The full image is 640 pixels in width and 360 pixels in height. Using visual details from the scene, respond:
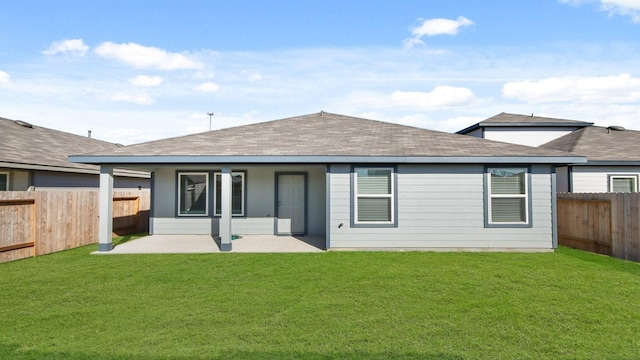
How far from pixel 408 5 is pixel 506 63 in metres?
5.06

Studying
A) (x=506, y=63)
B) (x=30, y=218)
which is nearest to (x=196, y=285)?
(x=30, y=218)

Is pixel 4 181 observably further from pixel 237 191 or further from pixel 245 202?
pixel 245 202

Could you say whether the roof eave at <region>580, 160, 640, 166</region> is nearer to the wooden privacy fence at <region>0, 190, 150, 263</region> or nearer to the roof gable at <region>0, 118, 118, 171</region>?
the wooden privacy fence at <region>0, 190, 150, 263</region>

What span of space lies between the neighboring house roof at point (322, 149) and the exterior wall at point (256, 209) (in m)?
1.34

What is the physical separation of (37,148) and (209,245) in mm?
8309

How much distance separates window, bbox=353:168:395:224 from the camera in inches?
369

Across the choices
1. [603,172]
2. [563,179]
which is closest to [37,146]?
[563,179]

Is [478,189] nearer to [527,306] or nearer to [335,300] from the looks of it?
[527,306]

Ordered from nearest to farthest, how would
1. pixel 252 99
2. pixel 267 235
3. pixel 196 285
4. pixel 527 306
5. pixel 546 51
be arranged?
1. pixel 527 306
2. pixel 196 285
3. pixel 267 235
4. pixel 546 51
5. pixel 252 99

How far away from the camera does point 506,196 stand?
930 cm

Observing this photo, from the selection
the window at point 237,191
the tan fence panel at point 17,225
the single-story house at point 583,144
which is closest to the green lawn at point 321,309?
the tan fence panel at point 17,225

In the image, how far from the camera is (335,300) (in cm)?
529

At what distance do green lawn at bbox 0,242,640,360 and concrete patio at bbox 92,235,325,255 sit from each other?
4.49 feet

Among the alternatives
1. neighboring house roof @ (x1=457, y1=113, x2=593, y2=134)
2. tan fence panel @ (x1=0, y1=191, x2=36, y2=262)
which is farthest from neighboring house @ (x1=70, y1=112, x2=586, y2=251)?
neighboring house roof @ (x1=457, y1=113, x2=593, y2=134)
